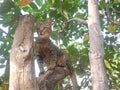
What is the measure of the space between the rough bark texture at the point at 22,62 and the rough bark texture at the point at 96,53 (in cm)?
43

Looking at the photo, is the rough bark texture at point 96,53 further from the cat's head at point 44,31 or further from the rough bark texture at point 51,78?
the rough bark texture at point 51,78

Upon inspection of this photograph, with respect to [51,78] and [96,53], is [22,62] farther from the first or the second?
[96,53]

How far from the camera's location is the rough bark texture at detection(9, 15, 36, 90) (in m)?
1.69

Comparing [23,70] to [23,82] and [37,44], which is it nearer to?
[23,82]

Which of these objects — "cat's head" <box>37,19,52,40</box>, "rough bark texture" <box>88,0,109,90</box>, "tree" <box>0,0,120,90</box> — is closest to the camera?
"rough bark texture" <box>88,0,109,90</box>

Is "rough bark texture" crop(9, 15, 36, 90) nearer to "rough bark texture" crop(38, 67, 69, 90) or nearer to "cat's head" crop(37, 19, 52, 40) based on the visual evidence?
"cat's head" crop(37, 19, 52, 40)

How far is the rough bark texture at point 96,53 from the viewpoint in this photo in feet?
4.68

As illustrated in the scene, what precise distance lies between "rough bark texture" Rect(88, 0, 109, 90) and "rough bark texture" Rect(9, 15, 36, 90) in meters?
0.43

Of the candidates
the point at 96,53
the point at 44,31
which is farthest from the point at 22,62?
the point at 96,53

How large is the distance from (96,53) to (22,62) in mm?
496

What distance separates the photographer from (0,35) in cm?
267

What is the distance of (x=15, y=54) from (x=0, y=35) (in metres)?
0.94

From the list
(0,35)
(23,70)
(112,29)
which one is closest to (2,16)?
(0,35)

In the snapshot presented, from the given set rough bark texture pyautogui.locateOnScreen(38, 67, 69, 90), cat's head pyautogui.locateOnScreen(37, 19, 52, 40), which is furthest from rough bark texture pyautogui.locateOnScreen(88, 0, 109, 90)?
rough bark texture pyautogui.locateOnScreen(38, 67, 69, 90)
